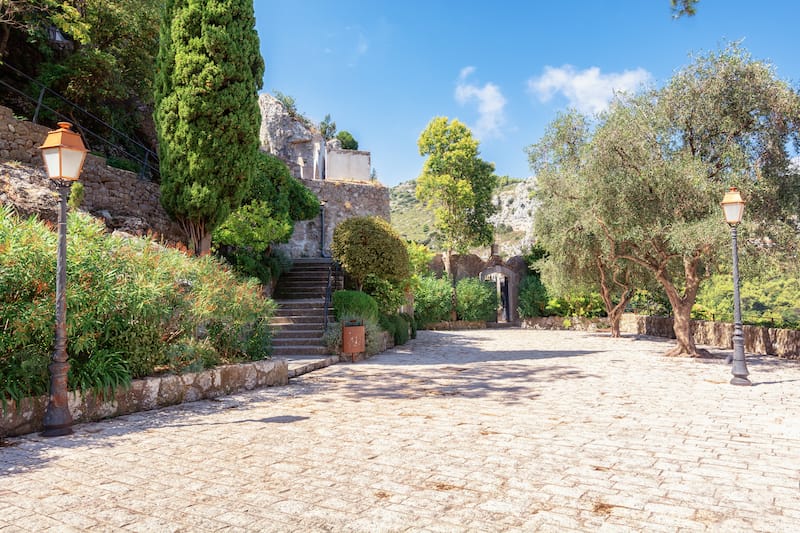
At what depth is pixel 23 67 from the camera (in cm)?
1484

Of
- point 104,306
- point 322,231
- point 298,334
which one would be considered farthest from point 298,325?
point 322,231

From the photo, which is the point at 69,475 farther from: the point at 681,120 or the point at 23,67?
the point at 23,67

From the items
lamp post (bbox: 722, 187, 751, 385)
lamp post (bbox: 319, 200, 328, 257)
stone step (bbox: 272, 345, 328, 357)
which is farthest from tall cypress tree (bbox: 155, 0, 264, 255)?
lamp post (bbox: 319, 200, 328, 257)

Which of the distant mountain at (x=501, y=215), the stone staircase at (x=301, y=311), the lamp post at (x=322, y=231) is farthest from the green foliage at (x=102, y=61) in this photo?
the distant mountain at (x=501, y=215)

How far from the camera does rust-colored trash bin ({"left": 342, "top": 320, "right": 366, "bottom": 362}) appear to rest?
10898mm

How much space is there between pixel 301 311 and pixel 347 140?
25541 mm

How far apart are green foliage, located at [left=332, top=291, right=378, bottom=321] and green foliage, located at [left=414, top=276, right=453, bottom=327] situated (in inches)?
363

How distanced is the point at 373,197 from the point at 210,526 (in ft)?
69.4

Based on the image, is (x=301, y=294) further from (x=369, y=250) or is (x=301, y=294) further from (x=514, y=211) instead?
(x=514, y=211)

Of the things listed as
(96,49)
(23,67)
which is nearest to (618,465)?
(96,49)

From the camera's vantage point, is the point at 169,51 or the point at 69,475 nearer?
the point at 69,475

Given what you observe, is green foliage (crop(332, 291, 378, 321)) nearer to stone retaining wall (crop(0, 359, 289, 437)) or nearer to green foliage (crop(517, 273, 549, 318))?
stone retaining wall (crop(0, 359, 289, 437))

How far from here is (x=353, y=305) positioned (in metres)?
12.7

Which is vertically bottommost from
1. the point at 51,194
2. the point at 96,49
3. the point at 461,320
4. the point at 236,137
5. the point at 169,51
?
the point at 461,320
